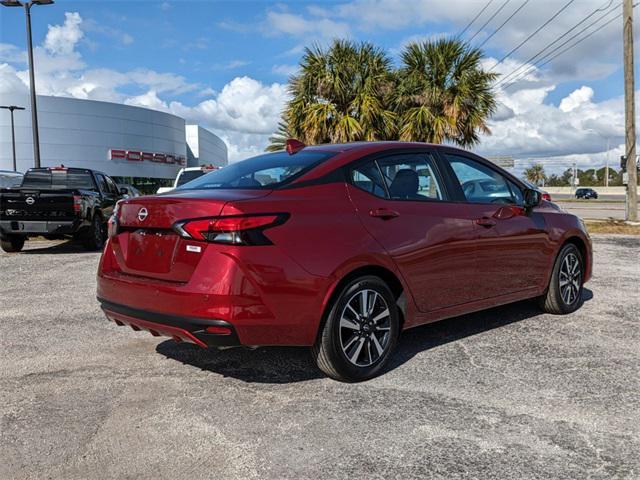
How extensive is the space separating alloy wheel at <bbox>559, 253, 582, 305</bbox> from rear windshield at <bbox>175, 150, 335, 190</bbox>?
2858 millimetres

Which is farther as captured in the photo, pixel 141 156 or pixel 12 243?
pixel 141 156

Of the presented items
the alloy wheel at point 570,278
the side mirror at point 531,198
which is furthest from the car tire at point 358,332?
the alloy wheel at point 570,278

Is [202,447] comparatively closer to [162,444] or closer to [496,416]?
[162,444]

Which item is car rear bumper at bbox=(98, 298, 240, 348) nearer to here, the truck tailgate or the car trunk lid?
the car trunk lid

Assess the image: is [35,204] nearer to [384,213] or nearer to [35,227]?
[35,227]

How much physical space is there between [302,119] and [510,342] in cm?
1735

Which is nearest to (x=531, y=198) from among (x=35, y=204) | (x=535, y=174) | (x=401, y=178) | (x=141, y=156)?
(x=401, y=178)

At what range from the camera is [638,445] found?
2.89 meters

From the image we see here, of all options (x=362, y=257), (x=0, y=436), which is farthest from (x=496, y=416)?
(x=0, y=436)

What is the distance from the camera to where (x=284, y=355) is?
14.4 ft

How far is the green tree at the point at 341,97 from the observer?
20516mm

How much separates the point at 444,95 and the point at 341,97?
144 inches

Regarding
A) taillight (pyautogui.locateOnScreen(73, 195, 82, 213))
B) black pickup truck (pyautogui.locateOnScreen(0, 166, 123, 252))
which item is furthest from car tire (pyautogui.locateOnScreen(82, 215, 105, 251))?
taillight (pyautogui.locateOnScreen(73, 195, 82, 213))

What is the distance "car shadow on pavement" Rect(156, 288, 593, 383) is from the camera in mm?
3994
